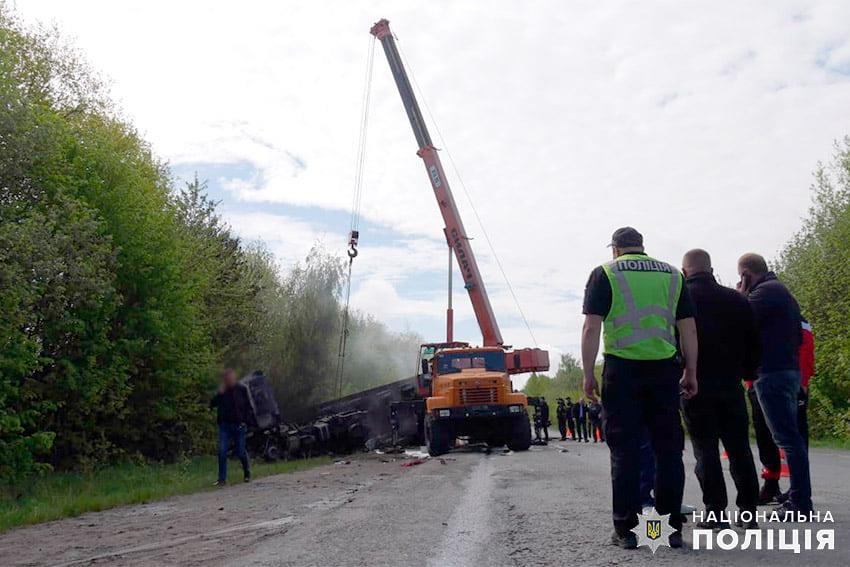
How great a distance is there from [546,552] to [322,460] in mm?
15987

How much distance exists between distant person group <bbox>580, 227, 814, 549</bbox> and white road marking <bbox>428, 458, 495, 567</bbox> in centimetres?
92

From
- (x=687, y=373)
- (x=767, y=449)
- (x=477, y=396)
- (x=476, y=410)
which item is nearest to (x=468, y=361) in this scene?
(x=477, y=396)

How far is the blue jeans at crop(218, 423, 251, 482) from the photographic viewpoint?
39.9 ft

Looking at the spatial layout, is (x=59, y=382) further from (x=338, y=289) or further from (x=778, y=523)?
(x=338, y=289)

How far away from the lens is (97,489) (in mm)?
12531

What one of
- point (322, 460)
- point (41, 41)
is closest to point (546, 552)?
point (322, 460)

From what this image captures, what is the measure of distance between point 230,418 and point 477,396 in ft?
25.0

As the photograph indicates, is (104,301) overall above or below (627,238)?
above

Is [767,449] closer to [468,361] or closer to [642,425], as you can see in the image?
[642,425]

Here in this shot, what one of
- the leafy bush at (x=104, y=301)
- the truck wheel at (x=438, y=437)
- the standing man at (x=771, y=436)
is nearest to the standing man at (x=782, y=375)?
the standing man at (x=771, y=436)

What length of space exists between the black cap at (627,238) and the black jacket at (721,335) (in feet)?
2.05

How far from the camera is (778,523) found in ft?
18.3

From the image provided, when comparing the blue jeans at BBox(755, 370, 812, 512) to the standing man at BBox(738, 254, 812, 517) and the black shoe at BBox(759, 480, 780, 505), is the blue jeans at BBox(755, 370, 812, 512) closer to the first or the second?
the standing man at BBox(738, 254, 812, 517)

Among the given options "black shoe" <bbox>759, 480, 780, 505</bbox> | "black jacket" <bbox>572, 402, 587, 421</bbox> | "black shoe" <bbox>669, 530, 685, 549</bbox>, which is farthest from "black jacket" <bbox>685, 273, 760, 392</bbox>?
"black jacket" <bbox>572, 402, 587, 421</bbox>
